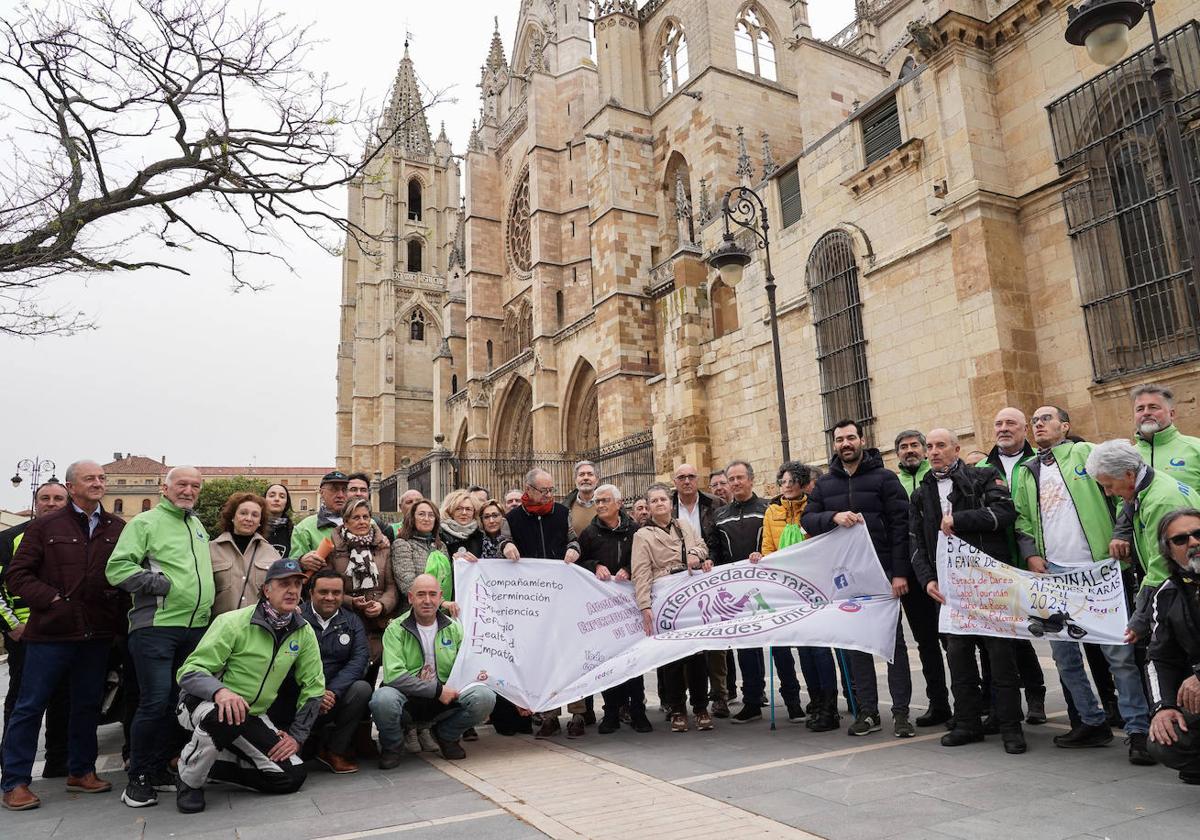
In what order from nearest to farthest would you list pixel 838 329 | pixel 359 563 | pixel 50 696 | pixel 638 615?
pixel 50 696 → pixel 359 563 → pixel 638 615 → pixel 838 329

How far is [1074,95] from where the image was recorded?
1037 cm

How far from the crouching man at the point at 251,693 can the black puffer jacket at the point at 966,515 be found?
13.4 ft

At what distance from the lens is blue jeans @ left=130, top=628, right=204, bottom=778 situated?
15.1ft

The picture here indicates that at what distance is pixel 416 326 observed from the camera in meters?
49.3

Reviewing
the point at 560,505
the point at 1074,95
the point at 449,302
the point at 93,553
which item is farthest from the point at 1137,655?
the point at 449,302

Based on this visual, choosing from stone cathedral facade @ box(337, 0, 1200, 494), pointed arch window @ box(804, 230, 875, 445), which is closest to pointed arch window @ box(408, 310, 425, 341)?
stone cathedral facade @ box(337, 0, 1200, 494)

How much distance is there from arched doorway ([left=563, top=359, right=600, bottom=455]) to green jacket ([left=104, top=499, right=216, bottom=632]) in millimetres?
23093

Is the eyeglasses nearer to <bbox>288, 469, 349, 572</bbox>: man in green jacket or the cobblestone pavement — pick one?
the cobblestone pavement

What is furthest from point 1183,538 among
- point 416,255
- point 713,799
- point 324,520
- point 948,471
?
point 416,255

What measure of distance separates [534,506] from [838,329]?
29.5 feet

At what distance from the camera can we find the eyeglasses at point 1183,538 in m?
3.72

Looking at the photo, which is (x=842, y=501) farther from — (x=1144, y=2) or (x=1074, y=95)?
(x=1074, y=95)

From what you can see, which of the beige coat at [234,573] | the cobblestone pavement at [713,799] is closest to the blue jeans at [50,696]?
the cobblestone pavement at [713,799]

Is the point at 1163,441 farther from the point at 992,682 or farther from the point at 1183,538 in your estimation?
the point at 992,682
